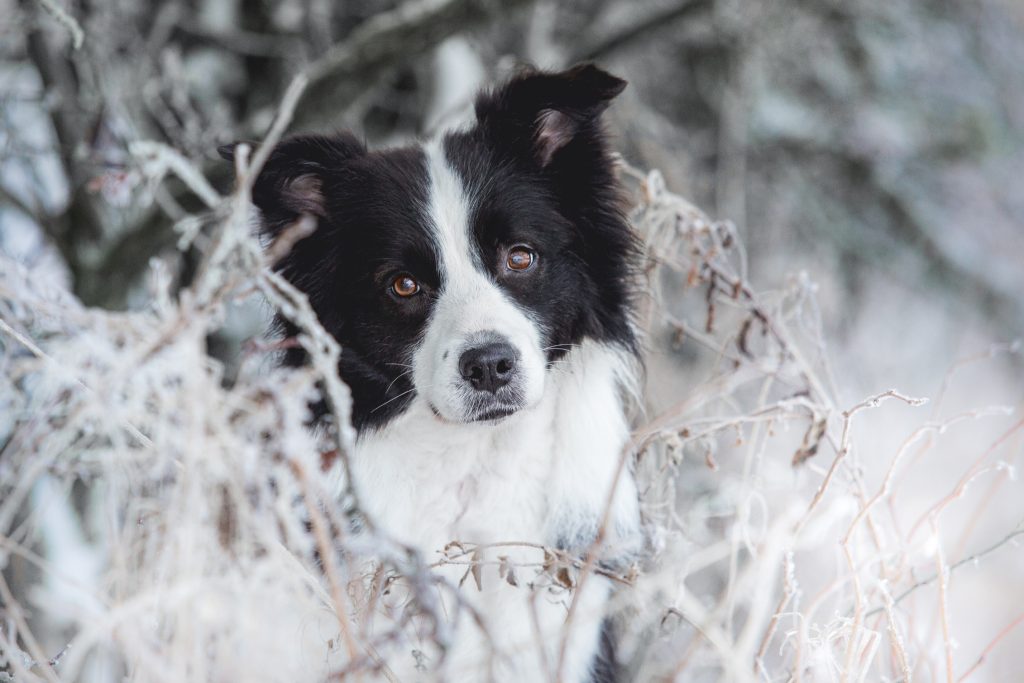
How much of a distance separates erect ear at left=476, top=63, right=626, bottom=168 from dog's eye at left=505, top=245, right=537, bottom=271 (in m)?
0.34

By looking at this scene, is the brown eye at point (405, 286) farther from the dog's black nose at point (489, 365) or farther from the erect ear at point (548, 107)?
the erect ear at point (548, 107)

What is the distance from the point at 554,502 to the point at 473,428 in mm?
326

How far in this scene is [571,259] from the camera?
2.91 meters

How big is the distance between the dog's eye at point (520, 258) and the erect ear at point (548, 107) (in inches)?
13.2

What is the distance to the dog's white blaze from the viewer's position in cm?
249

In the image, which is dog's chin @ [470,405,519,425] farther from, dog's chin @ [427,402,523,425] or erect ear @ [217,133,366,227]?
erect ear @ [217,133,366,227]

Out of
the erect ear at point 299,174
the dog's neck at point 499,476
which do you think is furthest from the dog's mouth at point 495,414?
the erect ear at point 299,174

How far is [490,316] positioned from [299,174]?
0.75 m

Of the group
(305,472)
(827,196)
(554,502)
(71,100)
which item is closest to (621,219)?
(554,502)

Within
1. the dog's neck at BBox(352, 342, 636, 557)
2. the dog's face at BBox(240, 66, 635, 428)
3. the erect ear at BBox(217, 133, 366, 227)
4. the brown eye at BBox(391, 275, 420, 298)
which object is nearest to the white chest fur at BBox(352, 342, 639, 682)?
the dog's neck at BBox(352, 342, 636, 557)

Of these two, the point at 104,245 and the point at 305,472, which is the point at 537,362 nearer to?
the point at 305,472

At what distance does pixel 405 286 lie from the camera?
2715mm

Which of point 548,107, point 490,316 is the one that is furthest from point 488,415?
point 548,107

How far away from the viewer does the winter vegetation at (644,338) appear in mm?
1585
